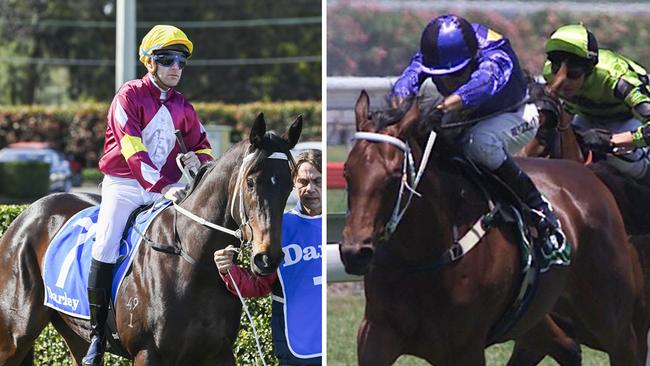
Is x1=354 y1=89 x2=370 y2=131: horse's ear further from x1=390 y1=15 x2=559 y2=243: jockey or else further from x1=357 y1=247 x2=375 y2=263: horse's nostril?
x1=357 y1=247 x2=375 y2=263: horse's nostril

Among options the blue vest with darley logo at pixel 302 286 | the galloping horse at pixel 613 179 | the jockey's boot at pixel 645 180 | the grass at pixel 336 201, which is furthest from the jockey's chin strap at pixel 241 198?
the grass at pixel 336 201

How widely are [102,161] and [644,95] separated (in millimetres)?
2772

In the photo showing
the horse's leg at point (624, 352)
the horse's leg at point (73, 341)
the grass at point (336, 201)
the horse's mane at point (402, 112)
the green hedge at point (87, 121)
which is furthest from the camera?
the green hedge at point (87, 121)

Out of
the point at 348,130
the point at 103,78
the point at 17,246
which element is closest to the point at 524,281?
the point at 17,246

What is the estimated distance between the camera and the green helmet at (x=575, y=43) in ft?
19.2

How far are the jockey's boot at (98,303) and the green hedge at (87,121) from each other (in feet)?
89.2

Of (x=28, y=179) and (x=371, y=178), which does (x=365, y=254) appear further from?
(x=28, y=179)

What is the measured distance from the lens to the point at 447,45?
182 inches

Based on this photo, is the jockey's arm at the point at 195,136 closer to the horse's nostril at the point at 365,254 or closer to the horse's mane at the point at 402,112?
the horse's mane at the point at 402,112

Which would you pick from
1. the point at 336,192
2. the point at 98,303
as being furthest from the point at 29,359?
the point at 336,192

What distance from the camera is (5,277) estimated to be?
6.01 metres

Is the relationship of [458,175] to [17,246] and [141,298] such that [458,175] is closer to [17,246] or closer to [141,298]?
[141,298]

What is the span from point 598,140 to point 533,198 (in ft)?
4.49

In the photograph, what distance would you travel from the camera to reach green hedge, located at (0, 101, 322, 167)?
112 ft
